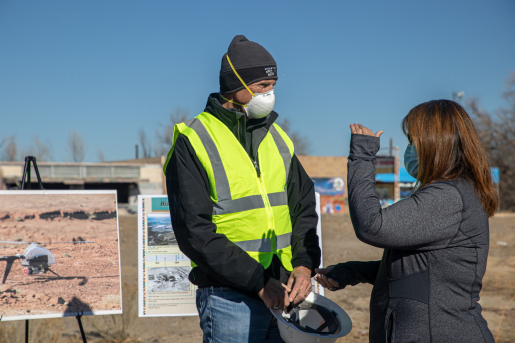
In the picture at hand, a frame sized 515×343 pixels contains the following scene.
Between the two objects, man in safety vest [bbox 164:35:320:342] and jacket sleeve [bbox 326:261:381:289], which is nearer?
man in safety vest [bbox 164:35:320:342]

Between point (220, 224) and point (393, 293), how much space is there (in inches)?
30.7

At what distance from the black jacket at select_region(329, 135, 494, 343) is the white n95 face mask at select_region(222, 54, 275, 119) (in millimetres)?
643

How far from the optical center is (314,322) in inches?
79.5

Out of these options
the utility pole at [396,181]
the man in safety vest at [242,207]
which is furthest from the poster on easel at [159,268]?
the utility pole at [396,181]

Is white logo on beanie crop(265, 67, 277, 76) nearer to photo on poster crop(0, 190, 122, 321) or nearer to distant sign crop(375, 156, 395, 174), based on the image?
photo on poster crop(0, 190, 122, 321)

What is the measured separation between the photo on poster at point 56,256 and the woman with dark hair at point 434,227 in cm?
251

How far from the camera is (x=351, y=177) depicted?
1.64 m

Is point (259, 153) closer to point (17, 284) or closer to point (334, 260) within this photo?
point (17, 284)

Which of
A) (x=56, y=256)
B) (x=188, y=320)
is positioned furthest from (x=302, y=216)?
(x=188, y=320)

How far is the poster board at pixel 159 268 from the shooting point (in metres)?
3.40

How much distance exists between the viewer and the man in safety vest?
180 centimetres

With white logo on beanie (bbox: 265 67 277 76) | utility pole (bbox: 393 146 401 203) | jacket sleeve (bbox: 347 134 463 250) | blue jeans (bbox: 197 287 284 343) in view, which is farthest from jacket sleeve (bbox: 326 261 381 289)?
utility pole (bbox: 393 146 401 203)

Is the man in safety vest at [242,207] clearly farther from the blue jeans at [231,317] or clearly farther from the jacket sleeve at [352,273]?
the jacket sleeve at [352,273]

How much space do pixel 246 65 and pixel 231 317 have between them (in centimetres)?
117
